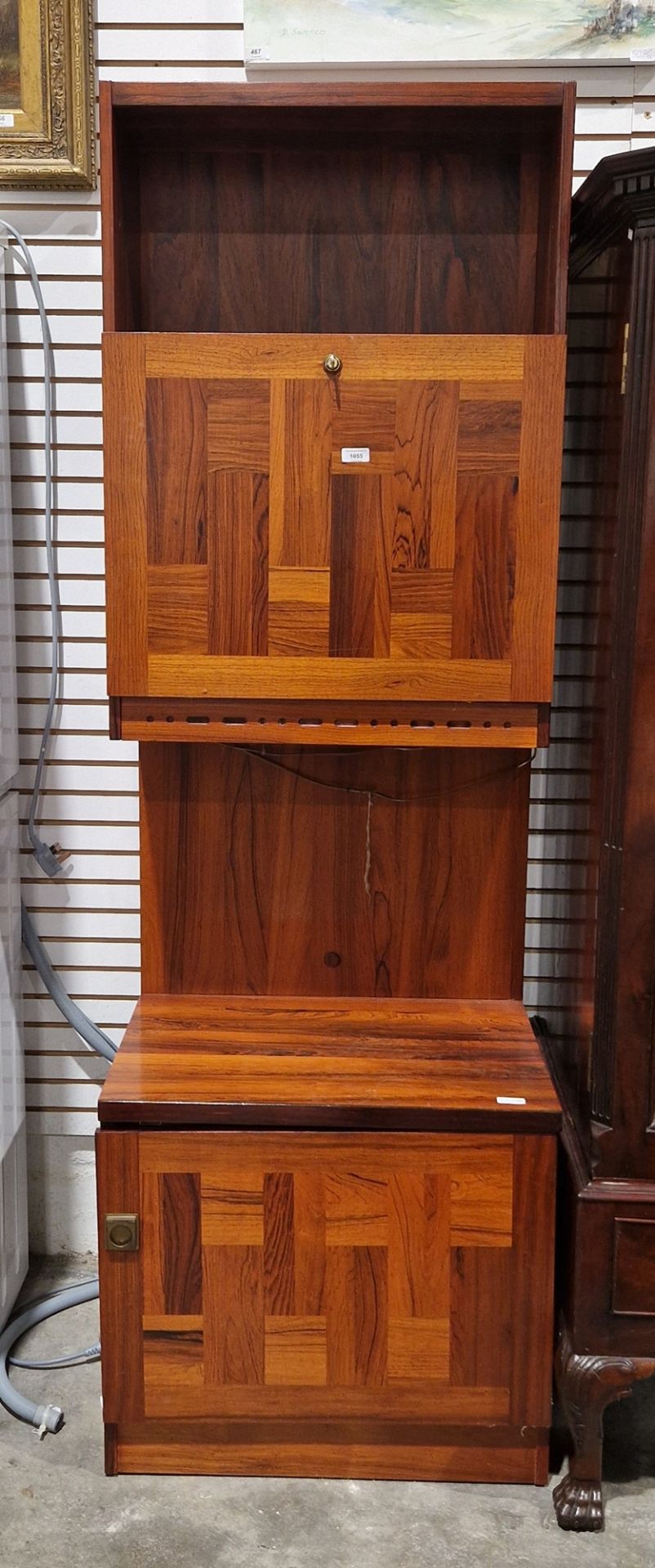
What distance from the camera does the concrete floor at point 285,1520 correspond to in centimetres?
189

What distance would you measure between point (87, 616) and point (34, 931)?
0.64 meters

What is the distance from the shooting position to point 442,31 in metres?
2.23

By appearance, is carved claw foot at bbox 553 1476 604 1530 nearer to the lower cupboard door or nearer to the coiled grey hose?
the lower cupboard door

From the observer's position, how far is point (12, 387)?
2.40m

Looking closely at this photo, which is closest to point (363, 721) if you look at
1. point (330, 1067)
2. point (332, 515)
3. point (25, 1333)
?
point (332, 515)

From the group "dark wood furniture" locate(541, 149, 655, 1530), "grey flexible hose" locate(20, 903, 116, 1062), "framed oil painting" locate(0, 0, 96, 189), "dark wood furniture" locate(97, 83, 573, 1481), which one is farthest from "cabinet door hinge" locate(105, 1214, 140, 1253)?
"framed oil painting" locate(0, 0, 96, 189)

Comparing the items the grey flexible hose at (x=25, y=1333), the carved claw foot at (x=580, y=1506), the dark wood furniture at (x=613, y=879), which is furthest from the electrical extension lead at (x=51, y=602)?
the carved claw foot at (x=580, y=1506)

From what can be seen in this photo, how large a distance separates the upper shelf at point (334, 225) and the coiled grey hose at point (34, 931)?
294 mm

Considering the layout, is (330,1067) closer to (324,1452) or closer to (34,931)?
(324,1452)

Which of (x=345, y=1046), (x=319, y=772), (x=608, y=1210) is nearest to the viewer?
(x=608, y=1210)

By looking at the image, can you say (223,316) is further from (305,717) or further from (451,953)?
(451,953)

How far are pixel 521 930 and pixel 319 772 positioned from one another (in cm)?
47

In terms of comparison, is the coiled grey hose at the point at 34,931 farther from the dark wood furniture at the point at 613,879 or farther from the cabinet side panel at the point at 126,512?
the dark wood furniture at the point at 613,879

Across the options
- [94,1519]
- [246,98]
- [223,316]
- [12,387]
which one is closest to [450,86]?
[246,98]
